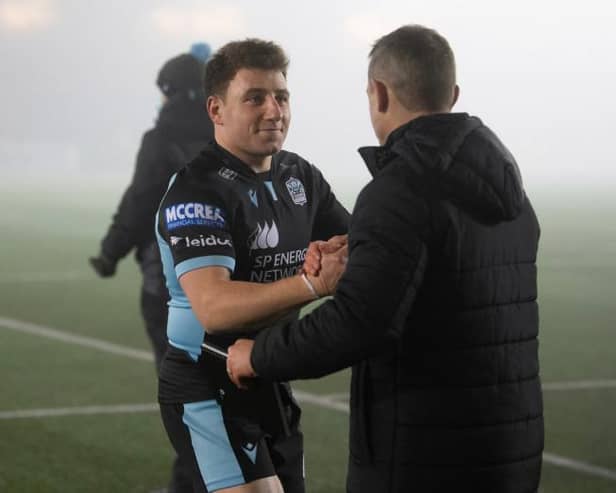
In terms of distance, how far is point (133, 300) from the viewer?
11.0m

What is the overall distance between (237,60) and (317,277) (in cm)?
73

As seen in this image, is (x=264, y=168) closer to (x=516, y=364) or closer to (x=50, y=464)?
(x=516, y=364)

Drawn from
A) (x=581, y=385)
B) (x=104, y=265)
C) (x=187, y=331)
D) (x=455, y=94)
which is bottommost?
(x=581, y=385)

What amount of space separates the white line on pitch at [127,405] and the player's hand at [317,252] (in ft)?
9.57

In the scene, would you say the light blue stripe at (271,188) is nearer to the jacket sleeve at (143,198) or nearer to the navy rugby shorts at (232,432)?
the navy rugby shorts at (232,432)

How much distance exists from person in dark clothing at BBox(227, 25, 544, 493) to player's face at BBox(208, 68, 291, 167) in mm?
558

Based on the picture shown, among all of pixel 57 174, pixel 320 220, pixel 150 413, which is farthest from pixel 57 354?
pixel 57 174

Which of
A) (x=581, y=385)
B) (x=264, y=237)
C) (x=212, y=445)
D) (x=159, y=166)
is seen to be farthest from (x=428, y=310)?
(x=581, y=385)

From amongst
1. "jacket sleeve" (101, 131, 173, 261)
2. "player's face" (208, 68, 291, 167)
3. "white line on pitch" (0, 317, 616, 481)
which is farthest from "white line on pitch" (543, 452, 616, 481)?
"player's face" (208, 68, 291, 167)

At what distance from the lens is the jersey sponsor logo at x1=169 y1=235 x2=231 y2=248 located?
294cm

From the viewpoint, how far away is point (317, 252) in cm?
274

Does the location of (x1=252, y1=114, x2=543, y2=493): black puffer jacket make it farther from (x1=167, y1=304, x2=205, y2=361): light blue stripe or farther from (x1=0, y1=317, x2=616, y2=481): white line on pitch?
(x1=0, y1=317, x2=616, y2=481): white line on pitch

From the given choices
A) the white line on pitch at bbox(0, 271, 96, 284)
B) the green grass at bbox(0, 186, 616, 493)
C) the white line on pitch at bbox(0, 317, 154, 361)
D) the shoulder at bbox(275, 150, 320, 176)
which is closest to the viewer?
the shoulder at bbox(275, 150, 320, 176)

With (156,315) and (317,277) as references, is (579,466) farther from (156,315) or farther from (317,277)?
(317,277)
